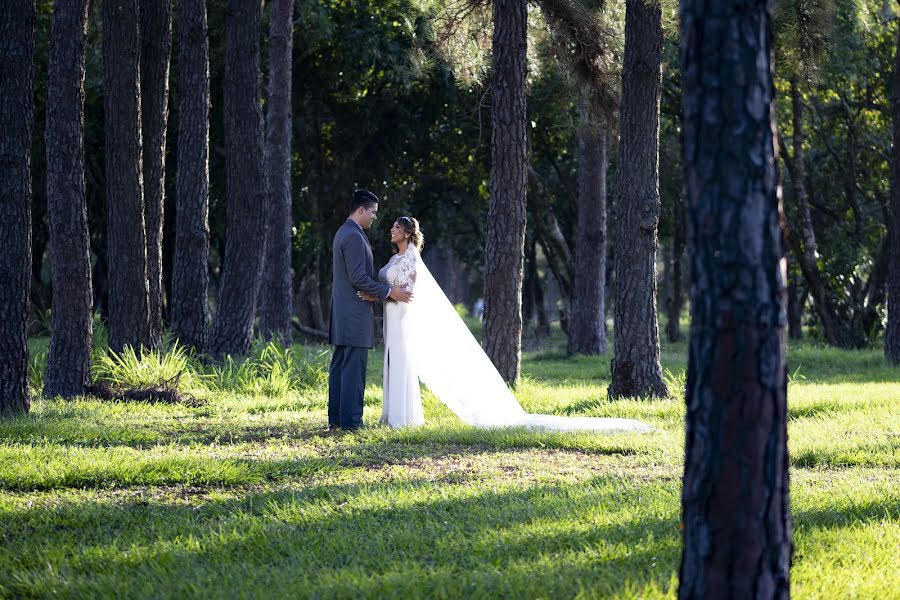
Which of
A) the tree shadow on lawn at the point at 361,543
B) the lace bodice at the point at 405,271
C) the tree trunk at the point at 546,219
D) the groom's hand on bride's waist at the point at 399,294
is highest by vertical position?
the tree trunk at the point at 546,219

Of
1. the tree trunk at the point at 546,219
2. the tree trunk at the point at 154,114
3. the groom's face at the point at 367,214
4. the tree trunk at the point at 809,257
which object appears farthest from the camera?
the tree trunk at the point at 546,219

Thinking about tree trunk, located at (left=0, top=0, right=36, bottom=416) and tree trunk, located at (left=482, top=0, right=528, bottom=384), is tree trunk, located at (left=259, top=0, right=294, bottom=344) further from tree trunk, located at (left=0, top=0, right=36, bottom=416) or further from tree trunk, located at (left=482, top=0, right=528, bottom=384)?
tree trunk, located at (left=0, top=0, right=36, bottom=416)

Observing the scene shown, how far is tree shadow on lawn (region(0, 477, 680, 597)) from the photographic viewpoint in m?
5.01

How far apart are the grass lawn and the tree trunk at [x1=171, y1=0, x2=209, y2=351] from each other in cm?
412

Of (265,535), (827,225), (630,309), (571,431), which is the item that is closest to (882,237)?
(827,225)

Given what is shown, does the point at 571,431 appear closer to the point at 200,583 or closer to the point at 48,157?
the point at 200,583

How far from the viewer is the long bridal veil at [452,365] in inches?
424

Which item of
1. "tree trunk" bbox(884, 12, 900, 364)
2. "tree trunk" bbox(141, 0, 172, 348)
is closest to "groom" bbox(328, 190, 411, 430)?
"tree trunk" bbox(141, 0, 172, 348)

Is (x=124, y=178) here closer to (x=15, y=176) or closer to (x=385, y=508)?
(x=15, y=176)

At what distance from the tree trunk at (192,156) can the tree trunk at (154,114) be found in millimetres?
238

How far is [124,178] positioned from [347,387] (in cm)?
499

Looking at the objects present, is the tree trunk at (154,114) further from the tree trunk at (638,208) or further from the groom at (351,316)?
the tree trunk at (638,208)

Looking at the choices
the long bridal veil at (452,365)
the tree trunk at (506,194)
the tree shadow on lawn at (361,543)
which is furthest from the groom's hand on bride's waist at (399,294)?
the tree shadow on lawn at (361,543)

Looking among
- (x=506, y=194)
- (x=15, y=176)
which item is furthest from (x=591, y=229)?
(x=15, y=176)
